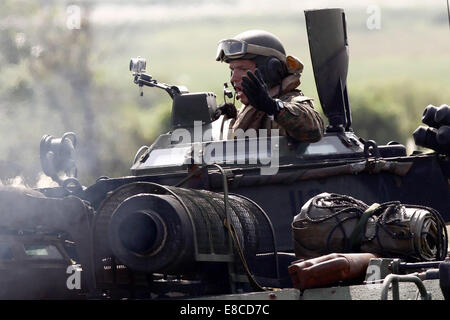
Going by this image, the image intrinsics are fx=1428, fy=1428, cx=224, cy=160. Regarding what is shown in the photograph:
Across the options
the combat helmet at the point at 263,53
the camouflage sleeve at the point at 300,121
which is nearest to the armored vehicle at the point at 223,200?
the camouflage sleeve at the point at 300,121

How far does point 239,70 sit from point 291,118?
1.47 metres

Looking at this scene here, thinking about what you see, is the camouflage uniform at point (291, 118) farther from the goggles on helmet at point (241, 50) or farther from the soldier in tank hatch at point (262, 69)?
the goggles on helmet at point (241, 50)

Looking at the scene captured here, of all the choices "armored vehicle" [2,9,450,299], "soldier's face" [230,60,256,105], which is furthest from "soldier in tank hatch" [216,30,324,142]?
"armored vehicle" [2,9,450,299]

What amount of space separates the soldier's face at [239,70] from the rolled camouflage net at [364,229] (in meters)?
3.00

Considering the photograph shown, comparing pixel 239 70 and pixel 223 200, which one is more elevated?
pixel 239 70

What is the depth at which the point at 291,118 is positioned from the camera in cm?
1226

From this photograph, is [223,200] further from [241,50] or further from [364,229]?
[241,50]

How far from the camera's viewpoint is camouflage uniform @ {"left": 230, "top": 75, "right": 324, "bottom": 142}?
484 inches

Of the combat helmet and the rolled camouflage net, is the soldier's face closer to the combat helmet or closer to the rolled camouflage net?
the combat helmet

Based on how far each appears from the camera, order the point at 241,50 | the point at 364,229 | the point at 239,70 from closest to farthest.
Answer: the point at 364,229, the point at 241,50, the point at 239,70

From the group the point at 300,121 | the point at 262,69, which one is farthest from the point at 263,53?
the point at 300,121

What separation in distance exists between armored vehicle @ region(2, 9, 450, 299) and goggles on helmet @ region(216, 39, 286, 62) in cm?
40

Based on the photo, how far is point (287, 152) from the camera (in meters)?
12.5

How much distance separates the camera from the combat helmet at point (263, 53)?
525 inches
